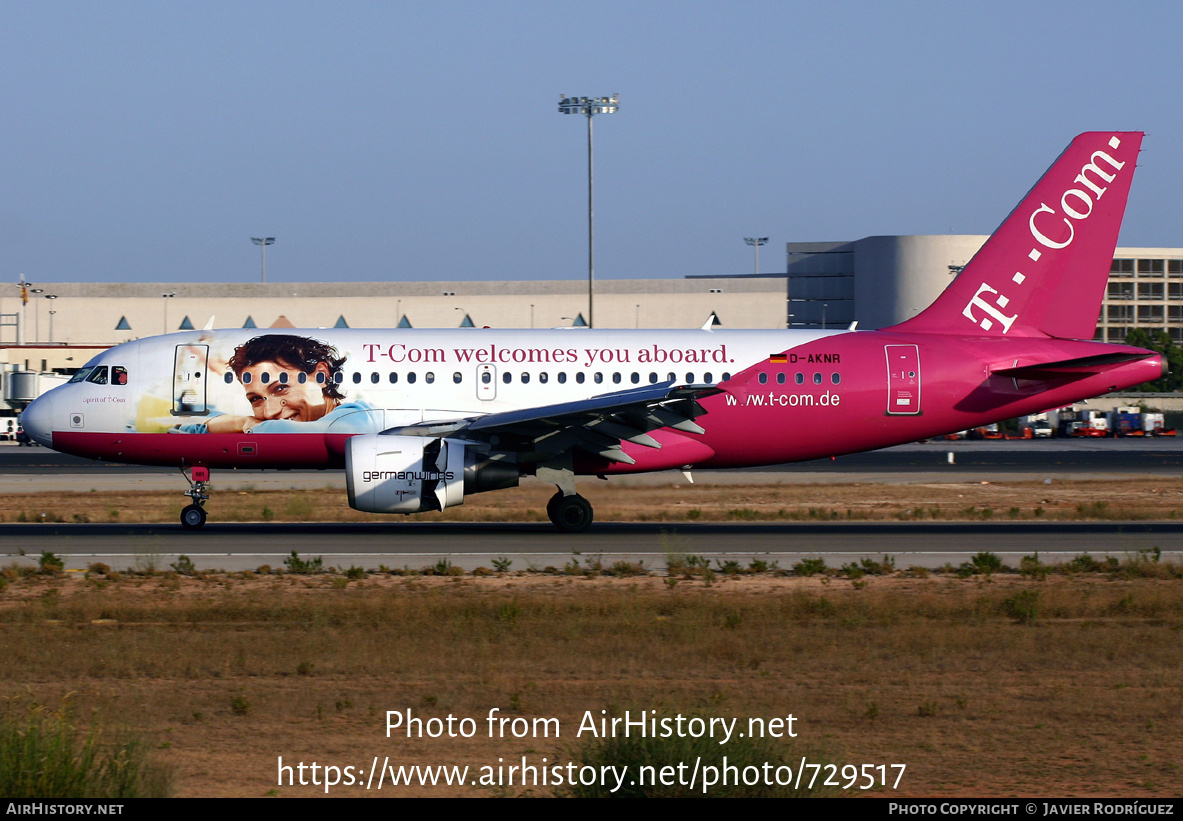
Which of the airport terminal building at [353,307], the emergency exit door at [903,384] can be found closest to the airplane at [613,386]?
the emergency exit door at [903,384]

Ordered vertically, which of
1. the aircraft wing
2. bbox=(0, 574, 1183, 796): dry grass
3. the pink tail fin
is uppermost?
the pink tail fin

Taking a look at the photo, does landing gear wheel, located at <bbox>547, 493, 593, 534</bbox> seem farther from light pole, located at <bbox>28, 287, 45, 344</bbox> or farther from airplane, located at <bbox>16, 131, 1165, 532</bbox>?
light pole, located at <bbox>28, 287, 45, 344</bbox>

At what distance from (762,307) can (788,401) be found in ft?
190

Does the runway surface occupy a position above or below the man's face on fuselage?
below

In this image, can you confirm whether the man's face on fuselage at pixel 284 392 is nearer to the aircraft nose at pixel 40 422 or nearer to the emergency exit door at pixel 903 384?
the aircraft nose at pixel 40 422

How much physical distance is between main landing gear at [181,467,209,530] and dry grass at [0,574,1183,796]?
671 cm

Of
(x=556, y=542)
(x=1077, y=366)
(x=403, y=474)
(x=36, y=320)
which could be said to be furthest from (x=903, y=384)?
(x=36, y=320)

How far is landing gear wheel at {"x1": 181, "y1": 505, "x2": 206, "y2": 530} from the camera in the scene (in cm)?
2389

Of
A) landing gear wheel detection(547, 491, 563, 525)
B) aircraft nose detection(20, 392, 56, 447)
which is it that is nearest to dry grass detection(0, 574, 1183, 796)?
landing gear wheel detection(547, 491, 563, 525)

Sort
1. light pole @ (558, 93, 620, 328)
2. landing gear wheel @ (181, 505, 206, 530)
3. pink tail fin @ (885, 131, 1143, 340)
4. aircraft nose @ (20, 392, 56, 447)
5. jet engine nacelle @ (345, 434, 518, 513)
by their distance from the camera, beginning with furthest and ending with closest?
light pole @ (558, 93, 620, 328) → pink tail fin @ (885, 131, 1143, 340) → aircraft nose @ (20, 392, 56, 447) → landing gear wheel @ (181, 505, 206, 530) → jet engine nacelle @ (345, 434, 518, 513)

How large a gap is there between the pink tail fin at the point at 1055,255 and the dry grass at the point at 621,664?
10085 millimetres

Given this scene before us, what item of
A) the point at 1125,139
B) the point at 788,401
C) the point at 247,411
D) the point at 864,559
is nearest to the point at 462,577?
the point at 864,559

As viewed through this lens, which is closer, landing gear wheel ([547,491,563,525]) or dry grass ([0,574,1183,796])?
dry grass ([0,574,1183,796])

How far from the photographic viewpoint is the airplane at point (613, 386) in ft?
76.8
